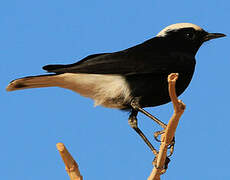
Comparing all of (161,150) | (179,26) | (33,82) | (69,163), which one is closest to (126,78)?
(33,82)

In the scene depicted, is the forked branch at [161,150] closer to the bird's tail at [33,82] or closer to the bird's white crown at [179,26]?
the bird's tail at [33,82]

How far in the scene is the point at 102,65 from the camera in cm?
502

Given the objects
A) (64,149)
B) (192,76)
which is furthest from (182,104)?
(192,76)

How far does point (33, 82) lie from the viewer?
16.5ft

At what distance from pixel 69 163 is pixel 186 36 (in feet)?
8.55

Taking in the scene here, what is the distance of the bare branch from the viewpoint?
3742mm

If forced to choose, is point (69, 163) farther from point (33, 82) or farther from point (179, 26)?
point (179, 26)

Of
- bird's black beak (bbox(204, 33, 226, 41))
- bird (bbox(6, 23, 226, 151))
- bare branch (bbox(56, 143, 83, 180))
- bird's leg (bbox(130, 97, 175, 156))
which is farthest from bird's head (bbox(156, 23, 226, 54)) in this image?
bare branch (bbox(56, 143, 83, 180))

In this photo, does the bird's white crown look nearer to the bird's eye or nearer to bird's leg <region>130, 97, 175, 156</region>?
the bird's eye

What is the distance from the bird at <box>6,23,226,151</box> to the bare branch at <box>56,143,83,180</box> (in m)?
1.14

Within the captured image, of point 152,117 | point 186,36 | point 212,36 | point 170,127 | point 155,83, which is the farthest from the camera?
point 212,36

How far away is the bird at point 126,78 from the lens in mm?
4969

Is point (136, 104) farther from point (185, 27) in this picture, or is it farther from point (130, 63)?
point (185, 27)


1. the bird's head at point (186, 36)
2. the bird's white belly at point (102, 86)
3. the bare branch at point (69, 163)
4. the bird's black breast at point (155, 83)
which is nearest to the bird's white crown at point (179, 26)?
the bird's head at point (186, 36)
